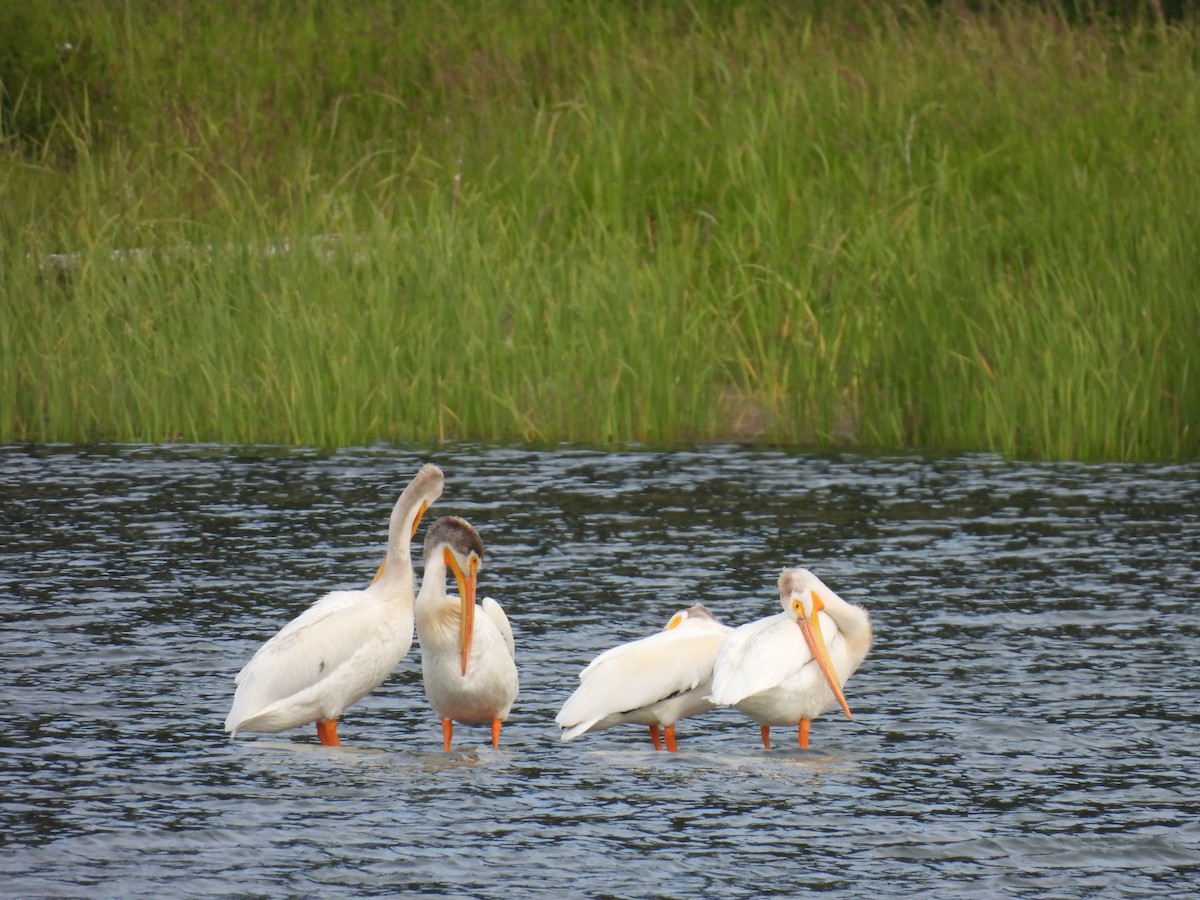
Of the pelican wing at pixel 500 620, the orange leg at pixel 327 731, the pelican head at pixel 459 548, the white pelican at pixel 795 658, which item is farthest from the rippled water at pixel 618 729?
the pelican head at pixel 459 548

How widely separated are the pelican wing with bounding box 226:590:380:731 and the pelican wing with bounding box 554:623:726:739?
0.78 metres

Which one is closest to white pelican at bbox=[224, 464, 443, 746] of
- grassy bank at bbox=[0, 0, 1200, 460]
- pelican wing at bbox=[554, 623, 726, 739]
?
pelican wing at bbox=[554, 623, 726, 739]

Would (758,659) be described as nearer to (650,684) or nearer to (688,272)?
(650,684)

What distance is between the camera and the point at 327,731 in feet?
24.3

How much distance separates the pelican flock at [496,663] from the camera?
7.08 m

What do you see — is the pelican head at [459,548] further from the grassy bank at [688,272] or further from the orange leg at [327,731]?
the grassy bank at [688,272]

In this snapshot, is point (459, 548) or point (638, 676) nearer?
point (638, 676)

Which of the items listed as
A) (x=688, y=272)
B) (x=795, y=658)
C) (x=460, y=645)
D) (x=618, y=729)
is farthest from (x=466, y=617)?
(x=688, y=272)

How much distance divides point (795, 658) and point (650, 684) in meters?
0.50

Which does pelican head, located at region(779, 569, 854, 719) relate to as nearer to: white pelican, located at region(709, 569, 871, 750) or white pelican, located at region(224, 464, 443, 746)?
white pelican, located at region(709, 569, 871, 750)

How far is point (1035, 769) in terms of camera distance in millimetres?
6715

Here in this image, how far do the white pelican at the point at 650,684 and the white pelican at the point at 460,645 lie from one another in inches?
10.4

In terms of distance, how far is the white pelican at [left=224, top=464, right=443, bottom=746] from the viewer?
7.20m

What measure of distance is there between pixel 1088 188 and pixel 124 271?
660 centimetres
